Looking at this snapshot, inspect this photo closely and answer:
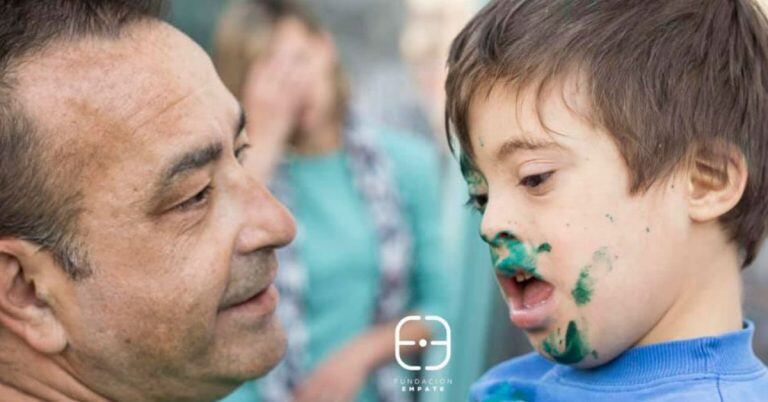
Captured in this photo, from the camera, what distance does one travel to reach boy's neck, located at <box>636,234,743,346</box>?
199 cm

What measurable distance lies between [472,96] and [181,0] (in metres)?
2.32

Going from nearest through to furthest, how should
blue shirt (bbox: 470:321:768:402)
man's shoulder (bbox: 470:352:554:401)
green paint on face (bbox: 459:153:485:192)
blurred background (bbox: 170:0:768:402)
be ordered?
blue shirt (bbox: 470:321:768:402), green paint on face (bbox: 459:153:485:192), man's shoulder (bbox: 470:352:554:401), blurred background (bbox: 170:0:768:402)

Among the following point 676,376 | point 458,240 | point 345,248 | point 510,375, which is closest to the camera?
point 676,376

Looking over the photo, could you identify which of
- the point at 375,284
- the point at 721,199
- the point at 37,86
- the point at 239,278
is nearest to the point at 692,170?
the point at 721,199

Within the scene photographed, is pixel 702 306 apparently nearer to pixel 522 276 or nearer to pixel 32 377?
pixel 522 276

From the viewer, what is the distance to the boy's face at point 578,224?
1933mm

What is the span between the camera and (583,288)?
1.96m

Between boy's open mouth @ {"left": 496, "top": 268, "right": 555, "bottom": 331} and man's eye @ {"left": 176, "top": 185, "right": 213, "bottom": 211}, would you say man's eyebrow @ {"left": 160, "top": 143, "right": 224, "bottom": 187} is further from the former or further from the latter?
boy's open mouth @ {"left": 496, "top": 268, "right": 555, "bottom": 331}

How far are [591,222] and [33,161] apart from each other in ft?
2.80

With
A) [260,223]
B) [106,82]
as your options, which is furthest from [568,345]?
[106,82]

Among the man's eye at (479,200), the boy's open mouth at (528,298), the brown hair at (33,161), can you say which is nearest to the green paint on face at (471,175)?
the man's eye at (479,200)

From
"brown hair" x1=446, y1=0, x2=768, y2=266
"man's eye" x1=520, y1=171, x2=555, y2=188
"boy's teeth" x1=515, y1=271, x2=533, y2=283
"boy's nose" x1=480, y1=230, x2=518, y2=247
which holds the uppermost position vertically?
"brown hair" x1=446, y1=0, x2=768, y2=266

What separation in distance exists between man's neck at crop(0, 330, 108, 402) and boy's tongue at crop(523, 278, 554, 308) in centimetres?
72

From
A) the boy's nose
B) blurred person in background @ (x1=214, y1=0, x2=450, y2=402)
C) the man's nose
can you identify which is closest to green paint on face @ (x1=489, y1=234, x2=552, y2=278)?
the boy's nose
